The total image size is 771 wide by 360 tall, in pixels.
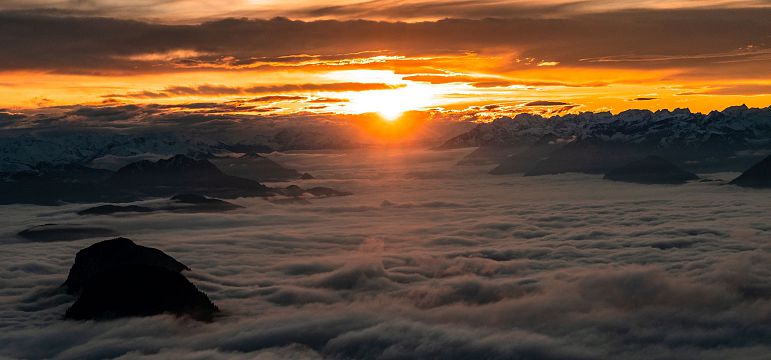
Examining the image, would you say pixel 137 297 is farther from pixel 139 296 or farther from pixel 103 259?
pixel 103 259

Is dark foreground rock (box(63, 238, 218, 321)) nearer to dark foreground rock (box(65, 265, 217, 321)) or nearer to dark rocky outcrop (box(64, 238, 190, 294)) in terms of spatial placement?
dark foreground rock (box(65, 265, 217, 321))

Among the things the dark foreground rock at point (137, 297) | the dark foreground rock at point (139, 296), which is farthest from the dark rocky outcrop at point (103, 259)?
the dark foreground rock at point (137, 297)

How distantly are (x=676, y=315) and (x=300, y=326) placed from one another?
76348mm

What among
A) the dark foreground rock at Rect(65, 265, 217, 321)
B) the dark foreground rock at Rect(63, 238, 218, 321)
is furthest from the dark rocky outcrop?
the dark foreground rock at Rect(65, 265, 217, 321)

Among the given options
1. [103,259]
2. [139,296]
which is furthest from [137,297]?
[103,259]

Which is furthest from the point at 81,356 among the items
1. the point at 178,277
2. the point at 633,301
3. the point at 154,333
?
the point at 633,301

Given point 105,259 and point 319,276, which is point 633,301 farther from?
point 105,259

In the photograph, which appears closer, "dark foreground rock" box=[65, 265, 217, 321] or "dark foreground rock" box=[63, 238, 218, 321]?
"dark foreground rock" box=[63, 238, 218, 321]

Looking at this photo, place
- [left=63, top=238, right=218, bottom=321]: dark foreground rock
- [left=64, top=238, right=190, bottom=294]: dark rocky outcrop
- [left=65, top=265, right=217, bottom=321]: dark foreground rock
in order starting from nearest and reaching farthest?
[left=63, top=238, right=218, bottom=321]: dark foreground rock → [left=65, top=265, right=217, bottom=321]: dark foreground rock → [left=64, top=238, right=190, bottom=294]: dark rocky outcrop

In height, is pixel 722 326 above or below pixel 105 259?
below

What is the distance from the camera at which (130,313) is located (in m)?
148

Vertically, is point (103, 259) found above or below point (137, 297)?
above

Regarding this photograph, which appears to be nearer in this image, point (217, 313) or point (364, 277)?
point (217, 313)

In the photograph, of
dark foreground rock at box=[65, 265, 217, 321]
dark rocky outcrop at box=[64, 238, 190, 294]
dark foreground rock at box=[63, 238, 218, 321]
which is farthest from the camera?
dark rocky outcrop at box=[64, 238, 190, 294]
